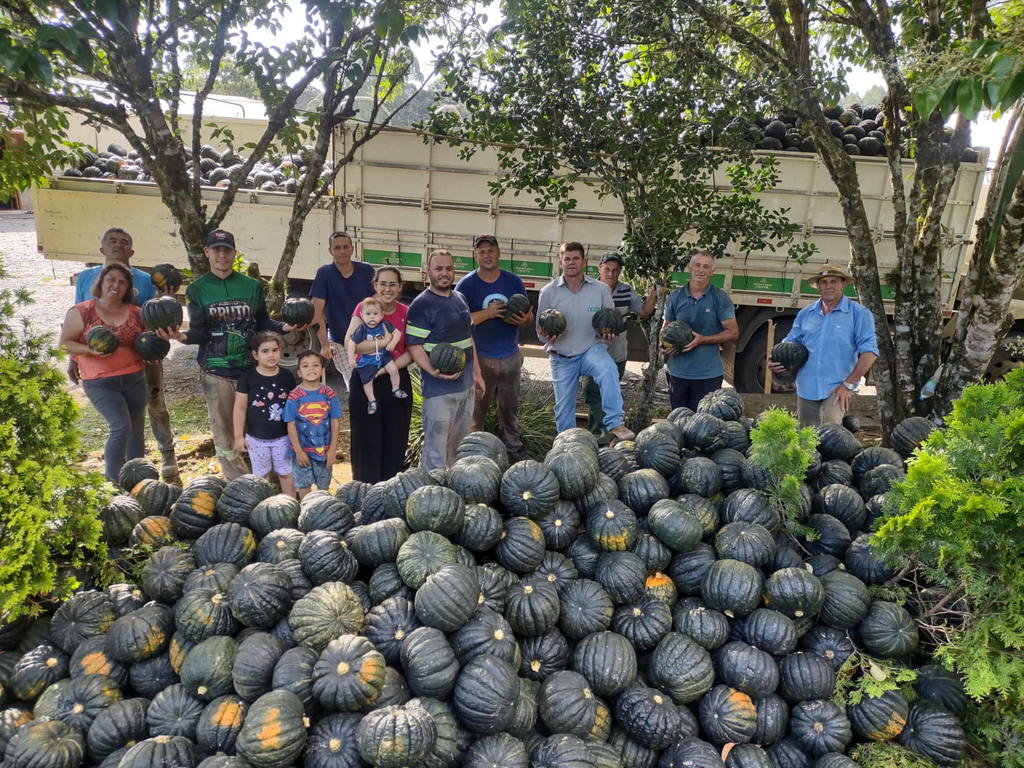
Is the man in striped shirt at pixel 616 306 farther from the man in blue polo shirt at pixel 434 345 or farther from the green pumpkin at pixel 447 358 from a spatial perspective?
the green pumpkin at pixel 447 358

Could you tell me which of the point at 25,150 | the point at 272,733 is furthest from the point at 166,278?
the point at 272,733

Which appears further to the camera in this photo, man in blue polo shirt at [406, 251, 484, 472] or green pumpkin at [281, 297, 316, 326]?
green pumpkin at [281, 297, 316, 326]

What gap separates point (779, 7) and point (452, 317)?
12.9ft

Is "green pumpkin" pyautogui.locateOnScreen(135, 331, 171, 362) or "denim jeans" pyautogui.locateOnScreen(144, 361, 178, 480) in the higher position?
"green pumpkin" pyautogui.locateOnScreen(135, 331, 171, 362)

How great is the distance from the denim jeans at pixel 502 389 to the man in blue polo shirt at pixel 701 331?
171cm

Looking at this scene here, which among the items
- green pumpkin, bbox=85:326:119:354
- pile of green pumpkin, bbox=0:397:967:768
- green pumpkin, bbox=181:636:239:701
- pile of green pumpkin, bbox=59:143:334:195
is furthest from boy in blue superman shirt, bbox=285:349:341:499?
pile of green pumpkin, bbox=59:143:334:195

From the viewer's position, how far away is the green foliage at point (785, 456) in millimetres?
3637

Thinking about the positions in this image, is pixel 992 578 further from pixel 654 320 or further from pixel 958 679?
pixel 654 320

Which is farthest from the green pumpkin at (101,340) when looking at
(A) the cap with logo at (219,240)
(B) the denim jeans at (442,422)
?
(B) the denim jeans at (442,422)

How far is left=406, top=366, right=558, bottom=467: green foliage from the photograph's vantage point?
790cm

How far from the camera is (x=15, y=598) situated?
2.73 m

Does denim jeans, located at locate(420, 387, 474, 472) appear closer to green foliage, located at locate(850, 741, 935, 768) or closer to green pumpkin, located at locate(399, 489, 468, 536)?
green pumpkin, located at locate(399, 489, 468, 536)

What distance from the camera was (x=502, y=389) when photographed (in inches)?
287

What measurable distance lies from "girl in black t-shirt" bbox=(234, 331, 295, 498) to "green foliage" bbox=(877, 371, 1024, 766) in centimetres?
431
